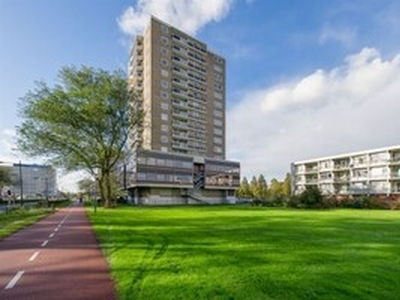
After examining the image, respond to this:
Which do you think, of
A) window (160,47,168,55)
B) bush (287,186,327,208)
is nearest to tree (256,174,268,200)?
window (160,47,168,55)

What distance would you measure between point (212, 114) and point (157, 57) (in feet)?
75.6

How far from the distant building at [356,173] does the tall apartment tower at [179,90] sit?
24.9 metres

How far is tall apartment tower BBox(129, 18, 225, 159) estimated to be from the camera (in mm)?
105312

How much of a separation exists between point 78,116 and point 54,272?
45.6 metres

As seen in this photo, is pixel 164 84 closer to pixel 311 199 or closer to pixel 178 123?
pixel 178 123

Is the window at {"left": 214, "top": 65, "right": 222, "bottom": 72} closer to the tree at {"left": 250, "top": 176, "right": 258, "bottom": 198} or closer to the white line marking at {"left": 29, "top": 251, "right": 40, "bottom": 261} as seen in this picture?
the tree at {"left": 250, "top": 176, "right": 258, "bottom": 198}

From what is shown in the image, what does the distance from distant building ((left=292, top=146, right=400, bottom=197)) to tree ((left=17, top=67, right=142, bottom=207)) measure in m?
44.8

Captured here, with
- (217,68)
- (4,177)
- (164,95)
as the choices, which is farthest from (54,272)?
(217,68)

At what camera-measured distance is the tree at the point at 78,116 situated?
54.2 m

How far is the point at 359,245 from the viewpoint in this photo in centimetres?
1553

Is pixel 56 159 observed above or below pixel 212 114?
below

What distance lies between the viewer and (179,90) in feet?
365

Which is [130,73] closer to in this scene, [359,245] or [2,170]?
[2,170]

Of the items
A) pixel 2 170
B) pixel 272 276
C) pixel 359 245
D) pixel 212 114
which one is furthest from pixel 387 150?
pixel 272 276
